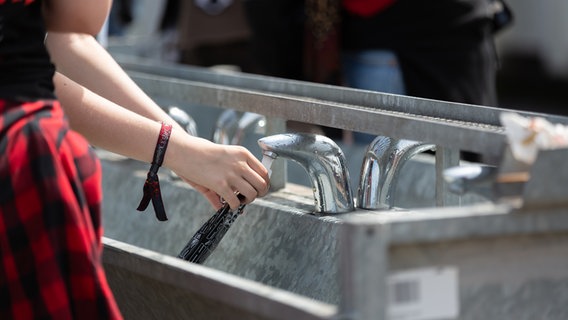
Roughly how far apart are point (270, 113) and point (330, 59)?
4.01ft

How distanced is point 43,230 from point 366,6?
202 cm

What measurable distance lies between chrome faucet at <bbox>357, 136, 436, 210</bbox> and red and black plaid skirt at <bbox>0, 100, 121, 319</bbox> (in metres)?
0.76

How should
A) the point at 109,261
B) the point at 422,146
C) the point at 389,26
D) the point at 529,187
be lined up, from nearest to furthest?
the point at 529,187 < the point at 109,261 < the point at 422,146 < the point at 389,26

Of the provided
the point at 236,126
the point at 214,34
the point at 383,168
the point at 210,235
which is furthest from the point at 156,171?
the point at 214,34

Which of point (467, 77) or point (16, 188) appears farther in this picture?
point (467, 77)

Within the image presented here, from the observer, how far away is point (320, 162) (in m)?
2.13

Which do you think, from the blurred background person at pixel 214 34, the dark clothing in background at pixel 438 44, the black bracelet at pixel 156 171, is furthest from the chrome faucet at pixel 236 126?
the blurred background person at pixel 214 34

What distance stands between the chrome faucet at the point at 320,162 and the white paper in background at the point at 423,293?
66 cm

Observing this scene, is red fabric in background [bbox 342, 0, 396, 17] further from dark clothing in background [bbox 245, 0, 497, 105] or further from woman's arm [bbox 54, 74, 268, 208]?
woman's arm [bbox 54, 74, 268, 208]

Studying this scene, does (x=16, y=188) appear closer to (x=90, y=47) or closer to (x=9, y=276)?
(x=9, y=276)

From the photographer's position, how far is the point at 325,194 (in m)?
2.18

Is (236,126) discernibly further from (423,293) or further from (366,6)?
(423,293)

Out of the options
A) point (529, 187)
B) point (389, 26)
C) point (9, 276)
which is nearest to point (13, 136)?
point (9, 276)

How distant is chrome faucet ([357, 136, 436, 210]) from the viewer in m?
2.15
